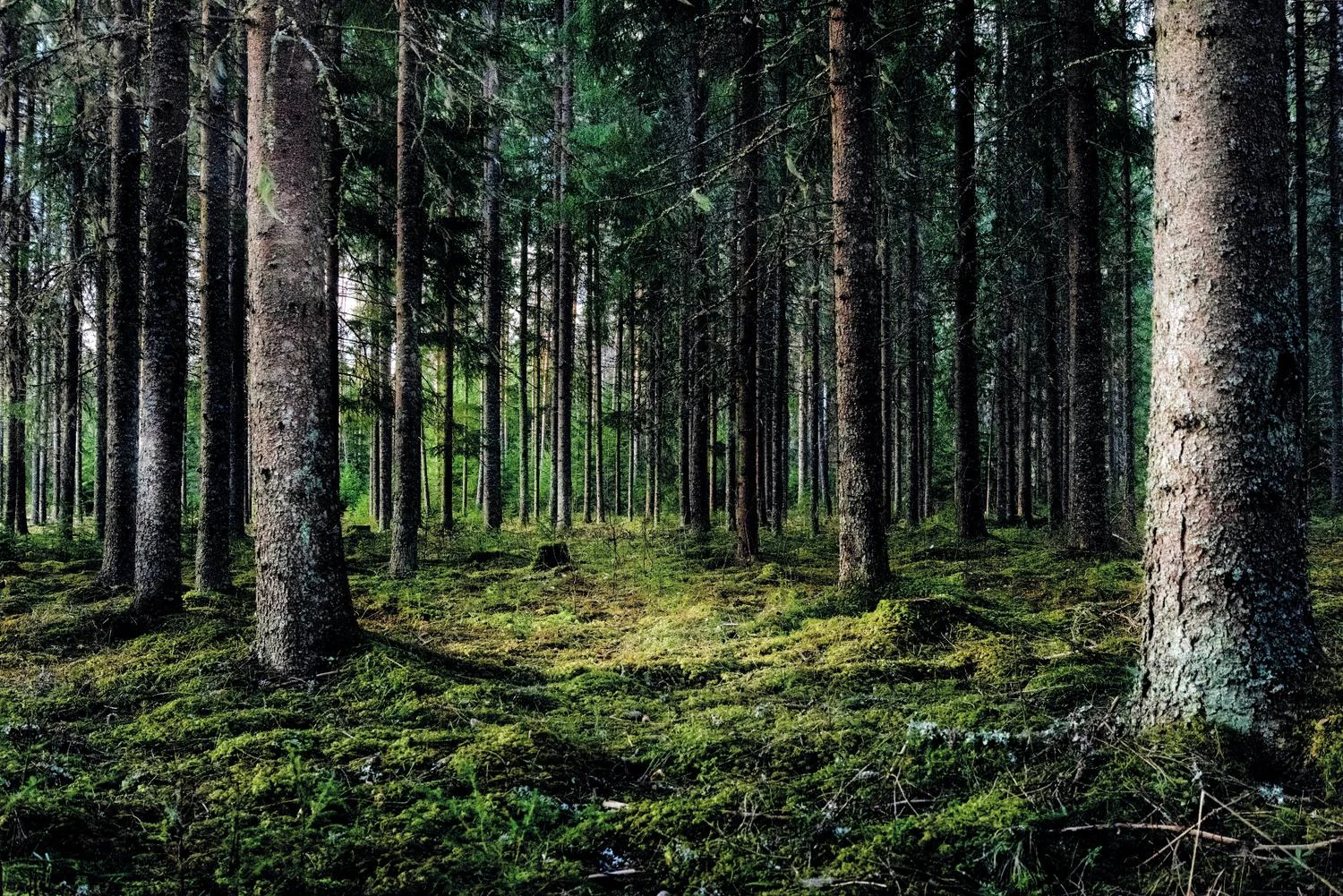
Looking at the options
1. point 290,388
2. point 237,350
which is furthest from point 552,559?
point 237,350

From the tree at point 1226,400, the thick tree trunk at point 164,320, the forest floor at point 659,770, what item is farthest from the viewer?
the thick tree trunk at point 164,320

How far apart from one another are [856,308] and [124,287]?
7.73m

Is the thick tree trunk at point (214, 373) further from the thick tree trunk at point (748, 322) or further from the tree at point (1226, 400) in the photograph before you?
the tree at point (1226, 400)

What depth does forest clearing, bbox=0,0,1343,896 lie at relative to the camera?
2.75 metres

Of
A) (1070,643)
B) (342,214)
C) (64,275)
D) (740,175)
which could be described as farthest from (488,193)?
(1070,643)

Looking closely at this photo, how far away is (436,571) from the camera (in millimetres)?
11273

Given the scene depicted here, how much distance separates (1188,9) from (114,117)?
32.5 feet

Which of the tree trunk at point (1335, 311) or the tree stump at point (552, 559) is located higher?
the tree trunk at point (1335, 311)

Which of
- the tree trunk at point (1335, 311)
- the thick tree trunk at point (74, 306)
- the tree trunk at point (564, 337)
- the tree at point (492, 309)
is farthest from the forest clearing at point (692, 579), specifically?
the tree trunk at point (1335, 311)

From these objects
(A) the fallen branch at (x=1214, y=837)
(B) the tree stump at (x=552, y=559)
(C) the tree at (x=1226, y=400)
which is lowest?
(B) the tree stump at (x=552, y=559)

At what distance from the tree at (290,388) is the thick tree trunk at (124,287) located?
4.08 m

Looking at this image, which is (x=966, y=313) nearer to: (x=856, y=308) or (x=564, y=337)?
(x=856, y=308)

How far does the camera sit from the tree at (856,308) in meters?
7.53

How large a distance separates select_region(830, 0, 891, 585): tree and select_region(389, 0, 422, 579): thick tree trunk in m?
5.67
